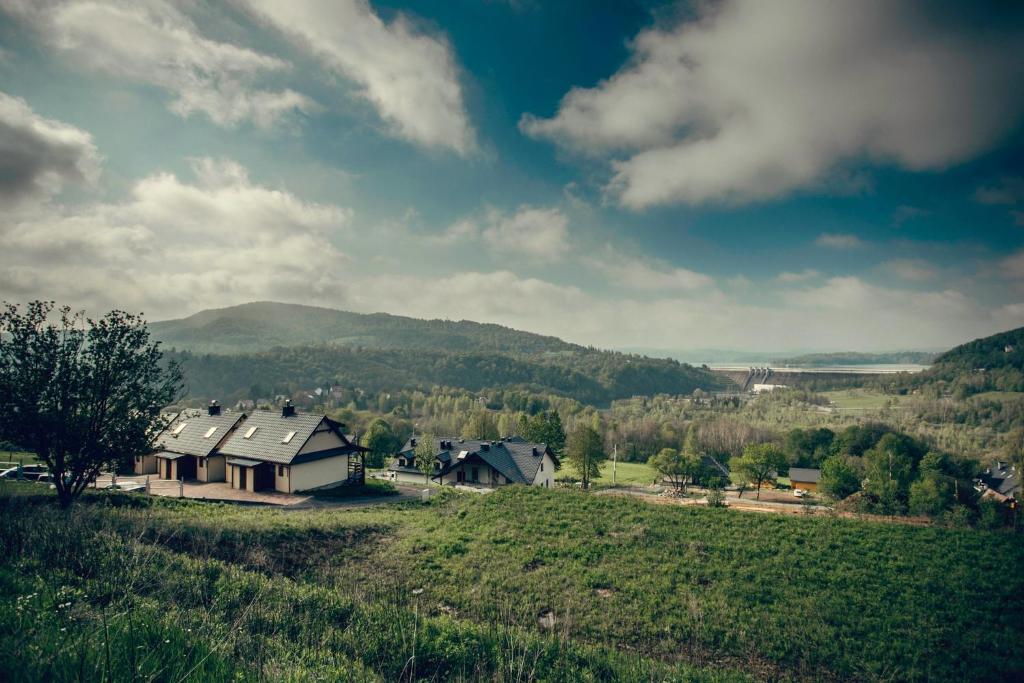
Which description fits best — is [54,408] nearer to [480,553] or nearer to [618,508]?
[480,553]

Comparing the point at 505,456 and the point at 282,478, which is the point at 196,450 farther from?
the point at 505,456

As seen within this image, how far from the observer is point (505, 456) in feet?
139

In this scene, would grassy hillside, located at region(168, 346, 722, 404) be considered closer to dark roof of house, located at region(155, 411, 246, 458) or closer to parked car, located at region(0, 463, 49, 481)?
dark roof of house, located at region(155, 411, 246, 458)

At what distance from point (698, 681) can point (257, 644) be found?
6951 mm

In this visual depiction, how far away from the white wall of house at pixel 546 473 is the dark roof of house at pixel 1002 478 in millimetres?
56291

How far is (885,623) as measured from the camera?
1055cm

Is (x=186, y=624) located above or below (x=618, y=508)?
above

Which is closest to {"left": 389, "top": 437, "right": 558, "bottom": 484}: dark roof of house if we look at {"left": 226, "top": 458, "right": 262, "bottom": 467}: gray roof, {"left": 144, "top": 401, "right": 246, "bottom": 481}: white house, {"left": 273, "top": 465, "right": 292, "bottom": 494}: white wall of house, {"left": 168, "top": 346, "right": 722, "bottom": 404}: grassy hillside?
{"left": 273, "top": 465, "right": 292, "bottom": 494}: white wall of house

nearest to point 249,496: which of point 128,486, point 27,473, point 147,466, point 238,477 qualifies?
point 238,477

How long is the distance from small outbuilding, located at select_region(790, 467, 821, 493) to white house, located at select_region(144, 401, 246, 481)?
2806 inches

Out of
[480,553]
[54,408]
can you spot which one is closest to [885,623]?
[480,553]

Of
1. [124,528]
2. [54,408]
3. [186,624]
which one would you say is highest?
[54,408]

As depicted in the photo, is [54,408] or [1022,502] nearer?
[54,408]

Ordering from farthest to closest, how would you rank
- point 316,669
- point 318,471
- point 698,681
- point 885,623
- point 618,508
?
point 318,471 → point 618,508 → point 885,623 → point 698,681 → point 316,669
